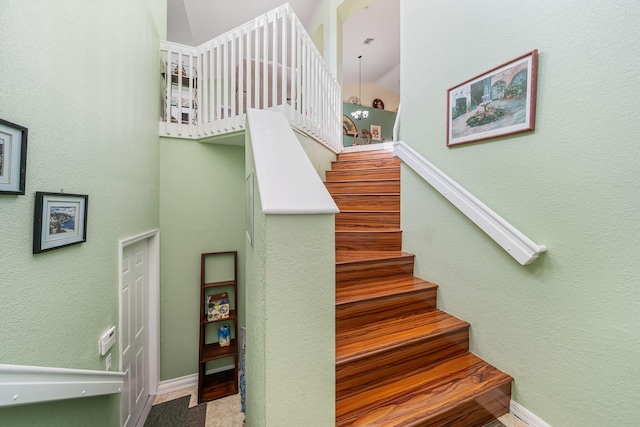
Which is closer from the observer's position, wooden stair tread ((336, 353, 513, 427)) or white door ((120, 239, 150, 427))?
wooden stair tread ((336, 353, 513, 427))

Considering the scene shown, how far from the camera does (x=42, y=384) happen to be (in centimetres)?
80

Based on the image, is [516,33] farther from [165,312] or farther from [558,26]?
[165,312]

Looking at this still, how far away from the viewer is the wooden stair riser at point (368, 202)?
2.25m

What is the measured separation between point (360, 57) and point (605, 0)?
5.40m

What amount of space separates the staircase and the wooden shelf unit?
1.49 metres

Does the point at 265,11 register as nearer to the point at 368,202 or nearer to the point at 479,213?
the point at 368,202

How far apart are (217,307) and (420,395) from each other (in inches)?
85.8

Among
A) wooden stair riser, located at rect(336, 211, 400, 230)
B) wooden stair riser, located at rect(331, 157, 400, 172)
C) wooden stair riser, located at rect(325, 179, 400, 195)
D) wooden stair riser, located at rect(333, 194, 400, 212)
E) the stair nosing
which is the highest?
wooden stair riser, located at rect(331, 157, 400, 172)

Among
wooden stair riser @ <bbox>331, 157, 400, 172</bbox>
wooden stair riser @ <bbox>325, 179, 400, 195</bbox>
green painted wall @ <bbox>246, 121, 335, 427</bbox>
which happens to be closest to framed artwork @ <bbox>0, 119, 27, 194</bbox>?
green painted wall @ <bbox>246, 121, 335, 427</bbox>

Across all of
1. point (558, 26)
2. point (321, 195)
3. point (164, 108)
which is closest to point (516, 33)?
point (558, 26)

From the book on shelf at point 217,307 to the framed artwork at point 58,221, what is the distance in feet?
5.43

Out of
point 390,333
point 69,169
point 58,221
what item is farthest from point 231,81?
point 390,333

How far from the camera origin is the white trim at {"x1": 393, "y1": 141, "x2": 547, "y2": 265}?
1161 mm

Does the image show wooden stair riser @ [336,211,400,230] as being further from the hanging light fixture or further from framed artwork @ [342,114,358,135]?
framed artwork @ [342,114,358,135]
